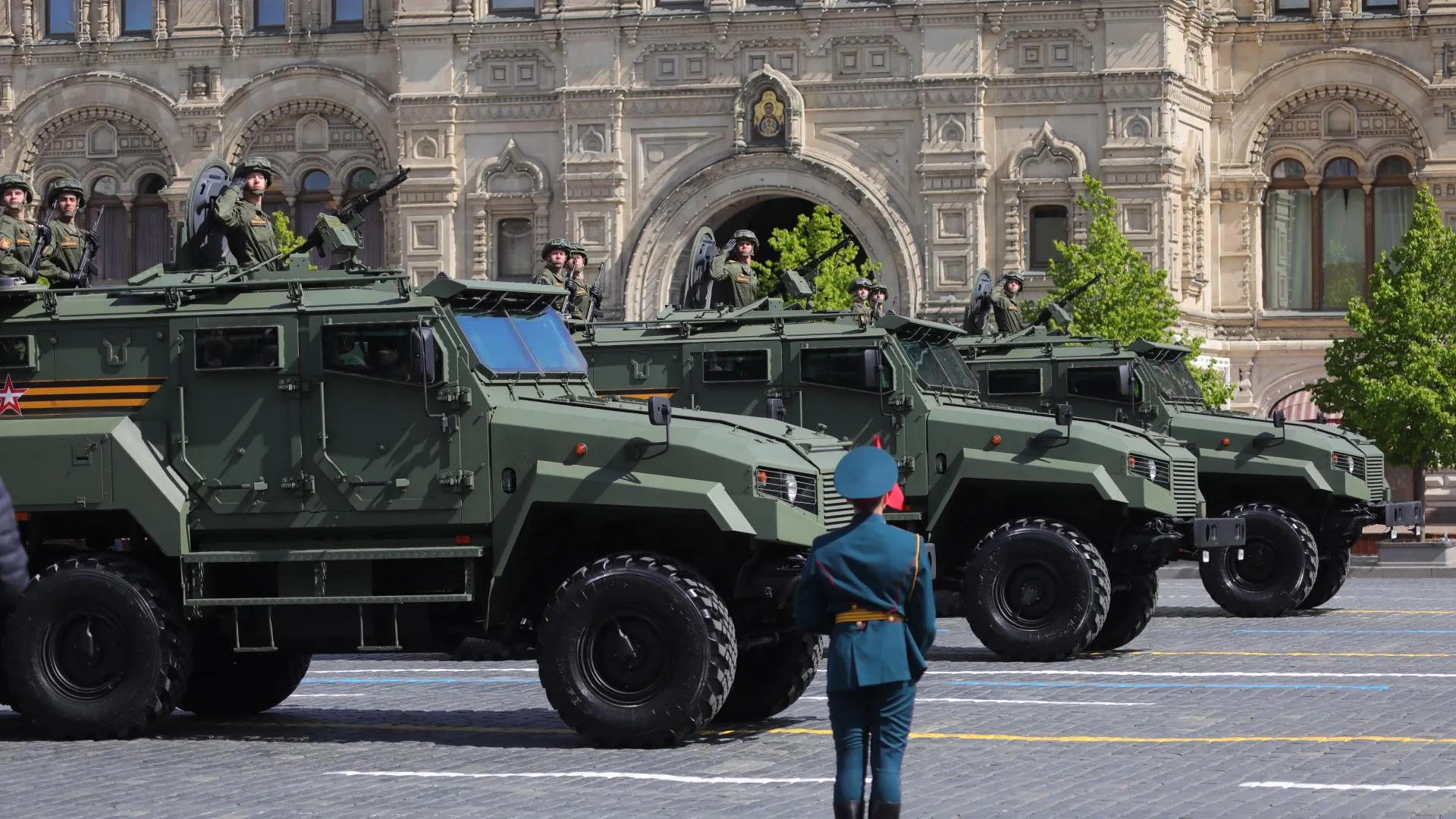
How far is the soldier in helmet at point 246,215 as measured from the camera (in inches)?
647

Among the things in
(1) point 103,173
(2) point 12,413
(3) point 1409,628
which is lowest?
(3) point 1409,628

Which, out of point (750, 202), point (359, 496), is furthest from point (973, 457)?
point (750, 202)

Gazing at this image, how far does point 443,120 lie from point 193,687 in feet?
111

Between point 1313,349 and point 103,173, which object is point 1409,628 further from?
point 103,173

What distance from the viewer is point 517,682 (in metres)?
17.8

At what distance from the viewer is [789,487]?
14.0 meters

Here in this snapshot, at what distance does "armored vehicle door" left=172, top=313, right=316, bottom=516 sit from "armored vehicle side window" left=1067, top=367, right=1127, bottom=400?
10.5 meters

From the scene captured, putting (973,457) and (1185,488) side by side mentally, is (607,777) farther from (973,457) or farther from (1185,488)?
(1185,488)

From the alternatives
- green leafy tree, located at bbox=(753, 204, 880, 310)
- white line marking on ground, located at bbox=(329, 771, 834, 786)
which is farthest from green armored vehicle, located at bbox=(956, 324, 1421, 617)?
green leafy tree, located at bbox=(753, 204, 880, 310)

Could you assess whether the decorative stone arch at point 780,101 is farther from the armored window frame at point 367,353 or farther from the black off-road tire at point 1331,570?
the armored window frame at point 367,353

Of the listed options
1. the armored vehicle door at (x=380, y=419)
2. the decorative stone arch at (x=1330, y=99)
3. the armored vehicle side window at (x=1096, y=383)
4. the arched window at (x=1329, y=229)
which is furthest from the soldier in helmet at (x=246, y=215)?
the arched window at (x=1329, y=229)

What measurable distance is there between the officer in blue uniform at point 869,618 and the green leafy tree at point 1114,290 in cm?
3283

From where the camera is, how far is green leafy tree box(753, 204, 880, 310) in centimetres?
4530

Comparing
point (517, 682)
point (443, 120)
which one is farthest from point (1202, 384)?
point (517, 682)
